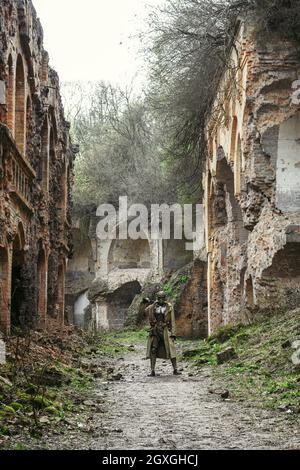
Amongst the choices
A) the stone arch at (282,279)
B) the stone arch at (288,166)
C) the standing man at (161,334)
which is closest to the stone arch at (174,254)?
the stone arch at (288,166)

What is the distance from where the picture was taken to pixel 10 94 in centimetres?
1216

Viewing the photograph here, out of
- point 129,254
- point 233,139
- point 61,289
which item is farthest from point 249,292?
point 129,254

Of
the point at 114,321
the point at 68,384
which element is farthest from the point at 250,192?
the point at 114,321

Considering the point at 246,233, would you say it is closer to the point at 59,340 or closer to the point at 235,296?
the point at 235,296

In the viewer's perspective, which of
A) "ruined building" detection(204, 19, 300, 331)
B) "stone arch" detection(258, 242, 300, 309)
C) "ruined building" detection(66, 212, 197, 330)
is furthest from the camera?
"ruined building" detection(66, 212, 197, 330)

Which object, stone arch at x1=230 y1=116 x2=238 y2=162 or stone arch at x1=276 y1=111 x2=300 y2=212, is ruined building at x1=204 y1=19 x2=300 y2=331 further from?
stone arch at x1=230 y1=116 x2=238 y2=162

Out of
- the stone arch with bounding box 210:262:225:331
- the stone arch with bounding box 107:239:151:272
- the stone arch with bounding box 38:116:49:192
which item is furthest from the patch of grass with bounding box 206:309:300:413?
the stone arch with bounding box 107:239:151:272

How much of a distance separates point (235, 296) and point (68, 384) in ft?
33.6

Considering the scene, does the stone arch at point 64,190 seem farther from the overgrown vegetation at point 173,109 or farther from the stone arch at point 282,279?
the stone arch at point 282,279

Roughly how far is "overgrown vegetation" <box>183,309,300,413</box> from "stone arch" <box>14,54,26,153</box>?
18.0ft

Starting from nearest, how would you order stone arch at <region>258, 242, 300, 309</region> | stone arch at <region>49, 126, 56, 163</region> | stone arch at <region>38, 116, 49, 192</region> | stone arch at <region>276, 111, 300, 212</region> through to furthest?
stone arch at <region>258, 242, 300, 309</region>, stone arch at <region>276, 111, 300, 212</region>, stone arch at <region>38, 116, 49, 192</region>, stone arch at <region>49, 126, 56, 163</region>

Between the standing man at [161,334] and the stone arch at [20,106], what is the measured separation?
13.7 ft

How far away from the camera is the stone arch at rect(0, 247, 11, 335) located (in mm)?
11273

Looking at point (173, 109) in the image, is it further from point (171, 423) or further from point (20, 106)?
point (171, 423)
